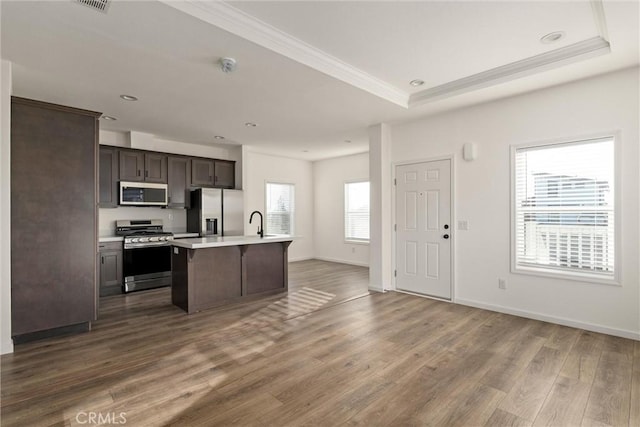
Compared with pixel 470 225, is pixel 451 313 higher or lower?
lower

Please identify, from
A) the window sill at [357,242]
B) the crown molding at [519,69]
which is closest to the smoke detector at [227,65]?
the crown molding at [519,69]

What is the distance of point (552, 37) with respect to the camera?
283 cm

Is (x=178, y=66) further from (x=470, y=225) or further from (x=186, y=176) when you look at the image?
(x=470, y=225)

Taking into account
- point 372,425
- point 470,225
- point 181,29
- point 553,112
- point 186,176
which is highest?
point 181,29

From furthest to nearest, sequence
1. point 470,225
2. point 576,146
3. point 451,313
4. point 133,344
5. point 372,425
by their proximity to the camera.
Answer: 1. point 470,225
2. point 451,313
3. point 576,146
4. point 133,344
5. point 372,425

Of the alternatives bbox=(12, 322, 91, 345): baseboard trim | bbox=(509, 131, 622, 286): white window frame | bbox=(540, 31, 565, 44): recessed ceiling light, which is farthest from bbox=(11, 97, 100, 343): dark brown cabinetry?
bbox=(509, 131, 622, 286): white window frame

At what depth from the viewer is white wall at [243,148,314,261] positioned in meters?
7.27

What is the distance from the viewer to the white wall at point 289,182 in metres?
7.27

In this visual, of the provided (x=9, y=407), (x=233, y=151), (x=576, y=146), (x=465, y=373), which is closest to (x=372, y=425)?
(x=465, y=373)

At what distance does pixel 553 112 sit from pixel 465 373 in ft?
10.1

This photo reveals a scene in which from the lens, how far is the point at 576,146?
3547mm

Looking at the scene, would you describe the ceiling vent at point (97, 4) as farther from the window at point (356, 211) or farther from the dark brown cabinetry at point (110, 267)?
the window at point (356, 211)

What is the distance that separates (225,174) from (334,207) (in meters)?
2.85
